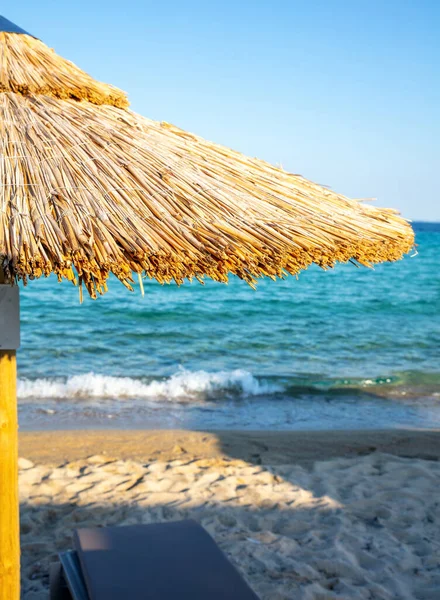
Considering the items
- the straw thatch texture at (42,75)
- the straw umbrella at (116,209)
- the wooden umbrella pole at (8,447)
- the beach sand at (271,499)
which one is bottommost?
the beach sand at (271,499)

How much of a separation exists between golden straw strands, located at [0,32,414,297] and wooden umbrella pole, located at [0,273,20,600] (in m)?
0.35

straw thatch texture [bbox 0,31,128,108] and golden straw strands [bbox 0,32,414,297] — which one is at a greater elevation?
straw thatch texture [bbox 0,31,128,108]

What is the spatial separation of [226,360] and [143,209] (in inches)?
336

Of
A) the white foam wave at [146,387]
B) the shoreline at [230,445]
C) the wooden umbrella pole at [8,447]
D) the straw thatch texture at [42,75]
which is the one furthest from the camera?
the white foam wave at [146,387]

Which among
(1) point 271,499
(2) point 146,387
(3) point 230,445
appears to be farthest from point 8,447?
(2) point 146,387

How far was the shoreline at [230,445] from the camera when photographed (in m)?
5.40

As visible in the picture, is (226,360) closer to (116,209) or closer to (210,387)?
(210,387)

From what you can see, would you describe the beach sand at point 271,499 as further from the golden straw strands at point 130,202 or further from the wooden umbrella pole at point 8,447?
the golden straw strands at point 130,202

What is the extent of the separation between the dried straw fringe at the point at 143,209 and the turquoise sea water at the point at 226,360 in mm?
4799

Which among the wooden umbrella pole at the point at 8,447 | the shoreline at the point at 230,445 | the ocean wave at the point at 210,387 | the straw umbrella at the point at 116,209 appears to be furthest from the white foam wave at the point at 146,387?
the straw umbrella at the point at 116,209

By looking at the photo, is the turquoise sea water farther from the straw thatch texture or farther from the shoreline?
the straw thatch texture

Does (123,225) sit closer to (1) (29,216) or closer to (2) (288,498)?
(1) (29,216)

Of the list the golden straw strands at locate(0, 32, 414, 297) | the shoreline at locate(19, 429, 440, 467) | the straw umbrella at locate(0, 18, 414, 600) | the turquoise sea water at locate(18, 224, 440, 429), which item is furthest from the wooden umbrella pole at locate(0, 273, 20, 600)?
the turquoise sea water at locate(18, 224, 440, 429)

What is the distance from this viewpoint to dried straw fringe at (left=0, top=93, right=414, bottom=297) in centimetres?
180
